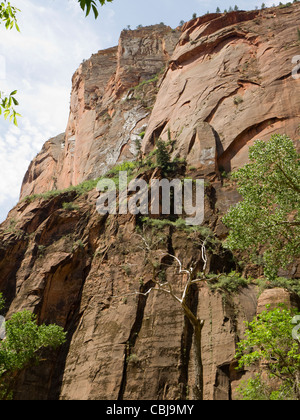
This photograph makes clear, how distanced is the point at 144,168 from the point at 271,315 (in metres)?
24.4

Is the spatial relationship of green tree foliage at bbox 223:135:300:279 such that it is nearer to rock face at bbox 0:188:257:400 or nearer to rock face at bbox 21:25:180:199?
rock face at bbox 0:188:257:400

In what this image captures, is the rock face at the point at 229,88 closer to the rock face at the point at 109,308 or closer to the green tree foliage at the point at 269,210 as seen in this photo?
the rock face at the point at 109,308

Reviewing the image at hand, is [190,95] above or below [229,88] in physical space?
above

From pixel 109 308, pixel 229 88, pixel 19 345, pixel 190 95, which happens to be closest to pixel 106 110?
pixel 190 95

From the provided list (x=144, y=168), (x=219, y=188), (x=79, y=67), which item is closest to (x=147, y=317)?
(x=219, y=188)

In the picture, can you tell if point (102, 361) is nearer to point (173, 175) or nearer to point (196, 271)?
point (196, 271)

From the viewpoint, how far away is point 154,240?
99.2ft

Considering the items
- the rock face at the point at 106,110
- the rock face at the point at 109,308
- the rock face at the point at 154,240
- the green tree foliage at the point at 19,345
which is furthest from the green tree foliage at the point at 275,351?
the rock face at the point at 106,110

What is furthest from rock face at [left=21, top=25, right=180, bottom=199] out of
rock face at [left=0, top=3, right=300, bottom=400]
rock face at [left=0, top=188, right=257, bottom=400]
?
rock face at [left=0, top=188, right=257, bottom=400]

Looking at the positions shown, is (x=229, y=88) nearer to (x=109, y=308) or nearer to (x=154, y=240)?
(x=154, y=240)

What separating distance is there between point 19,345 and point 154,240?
445 inches

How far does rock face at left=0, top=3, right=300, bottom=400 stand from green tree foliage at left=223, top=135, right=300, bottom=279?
658 centimetres

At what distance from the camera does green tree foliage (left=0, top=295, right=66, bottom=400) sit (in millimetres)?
22797

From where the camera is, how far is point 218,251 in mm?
29188
